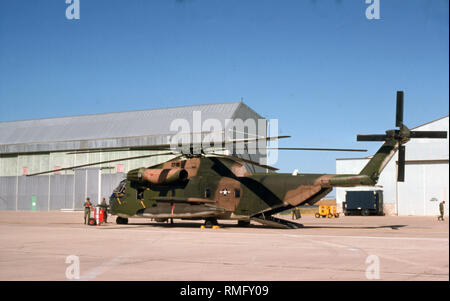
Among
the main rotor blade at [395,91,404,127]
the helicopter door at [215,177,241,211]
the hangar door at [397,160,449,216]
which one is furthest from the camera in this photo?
the hangar door at [397,160,449,216]

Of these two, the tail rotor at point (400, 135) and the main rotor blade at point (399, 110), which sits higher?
the main rotor blade at point (399, 110)

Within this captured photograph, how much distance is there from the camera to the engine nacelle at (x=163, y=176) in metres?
23.8

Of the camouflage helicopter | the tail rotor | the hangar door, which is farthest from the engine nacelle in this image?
the hangar door

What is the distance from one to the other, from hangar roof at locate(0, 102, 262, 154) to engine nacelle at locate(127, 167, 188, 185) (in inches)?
1254

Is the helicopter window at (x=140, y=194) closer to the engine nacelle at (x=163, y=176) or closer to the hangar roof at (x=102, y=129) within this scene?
the engine nacelle at (x=163, y=176)

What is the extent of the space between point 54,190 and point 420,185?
46725mm

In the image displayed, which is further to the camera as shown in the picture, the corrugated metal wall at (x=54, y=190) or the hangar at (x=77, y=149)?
the corrugated metal wall at (x=54, y=190)

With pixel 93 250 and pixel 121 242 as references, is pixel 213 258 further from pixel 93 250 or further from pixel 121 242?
pixel 121 242

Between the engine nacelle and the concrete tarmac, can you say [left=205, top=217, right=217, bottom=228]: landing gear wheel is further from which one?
the concrete tarmac

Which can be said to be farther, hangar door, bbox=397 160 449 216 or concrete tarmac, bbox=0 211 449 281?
hangar door, bbox=397 160 449 216

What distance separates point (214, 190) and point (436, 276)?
52.7ft

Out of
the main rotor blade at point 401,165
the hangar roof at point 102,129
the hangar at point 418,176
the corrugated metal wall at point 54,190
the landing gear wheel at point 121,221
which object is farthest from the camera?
the corrugated metal wall at point 54,190

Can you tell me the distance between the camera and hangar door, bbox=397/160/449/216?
49.4 metres

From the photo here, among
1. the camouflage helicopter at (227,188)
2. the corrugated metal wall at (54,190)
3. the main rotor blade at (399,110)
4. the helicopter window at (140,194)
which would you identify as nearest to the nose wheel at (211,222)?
the camouflage helicopter at (227,188)
